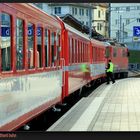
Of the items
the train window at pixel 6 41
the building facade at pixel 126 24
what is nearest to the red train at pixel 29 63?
the train window at pixel 6 41

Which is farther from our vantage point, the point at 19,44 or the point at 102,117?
the point at 102,117

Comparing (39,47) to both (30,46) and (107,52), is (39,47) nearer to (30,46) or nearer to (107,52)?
(30,46)

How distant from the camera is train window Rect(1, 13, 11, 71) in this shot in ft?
27.6

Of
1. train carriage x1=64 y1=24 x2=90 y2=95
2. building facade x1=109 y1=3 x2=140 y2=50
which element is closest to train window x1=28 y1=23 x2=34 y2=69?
train carriage x1=64 y1=24 x2=90 y2=95

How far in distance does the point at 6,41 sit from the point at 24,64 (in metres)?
1.31

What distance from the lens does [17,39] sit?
927 centimetres

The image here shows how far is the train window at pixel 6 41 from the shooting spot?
27.6 feet

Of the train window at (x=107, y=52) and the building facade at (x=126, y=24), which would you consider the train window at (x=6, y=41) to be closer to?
the building facade at (x=126, y=24)

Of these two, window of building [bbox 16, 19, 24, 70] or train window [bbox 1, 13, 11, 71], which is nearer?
train window [bbox 1, 13, 11, 71]

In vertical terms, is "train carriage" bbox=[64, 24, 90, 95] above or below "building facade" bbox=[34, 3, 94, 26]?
below

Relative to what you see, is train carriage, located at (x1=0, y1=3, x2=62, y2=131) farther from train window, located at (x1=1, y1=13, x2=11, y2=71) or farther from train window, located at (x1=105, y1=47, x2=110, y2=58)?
train window, located at (x1=105, y1=47, x2=110, y2=58)

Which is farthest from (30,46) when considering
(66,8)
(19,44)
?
(66,8)

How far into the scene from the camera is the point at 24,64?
9883mm

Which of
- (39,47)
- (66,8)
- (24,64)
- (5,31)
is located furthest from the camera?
(66,8)
